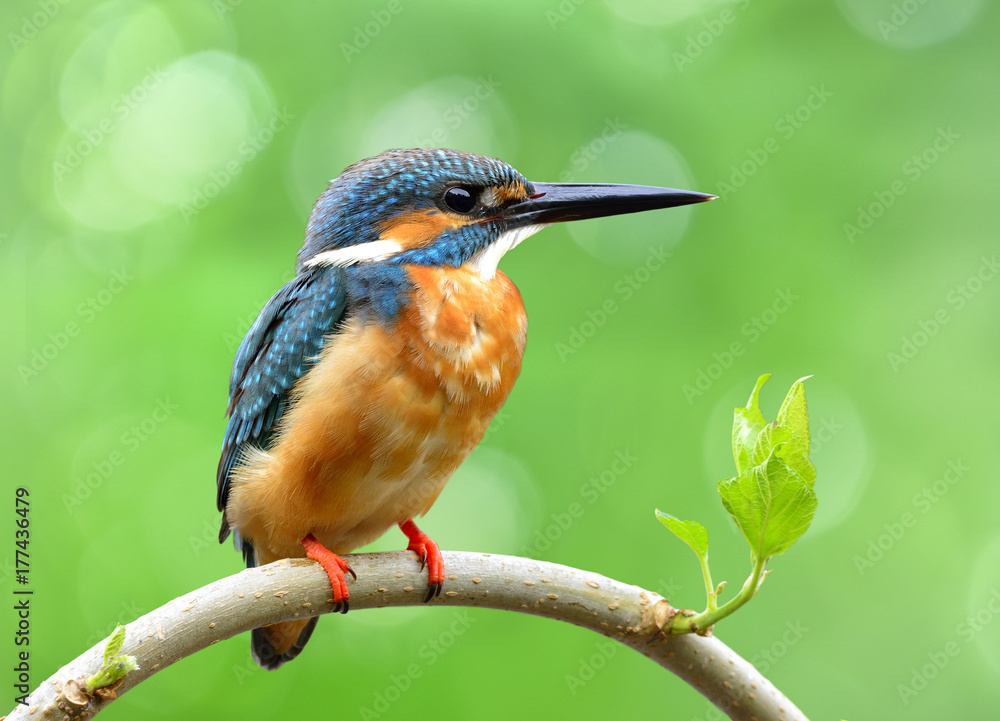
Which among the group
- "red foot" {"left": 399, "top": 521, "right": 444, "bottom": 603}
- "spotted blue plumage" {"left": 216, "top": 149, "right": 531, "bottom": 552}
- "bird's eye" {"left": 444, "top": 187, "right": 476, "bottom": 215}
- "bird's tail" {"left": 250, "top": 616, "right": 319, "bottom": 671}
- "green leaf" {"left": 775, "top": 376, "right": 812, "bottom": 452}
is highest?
"green leaf" {"left": 775, "top": 376, "right": 812, "bottom": 452}

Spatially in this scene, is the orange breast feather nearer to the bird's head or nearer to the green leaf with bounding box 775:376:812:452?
the bird's head

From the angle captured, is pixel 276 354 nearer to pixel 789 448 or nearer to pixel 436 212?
pixel 436 212

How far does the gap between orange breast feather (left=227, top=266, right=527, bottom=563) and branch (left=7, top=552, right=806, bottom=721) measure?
7.4 inches

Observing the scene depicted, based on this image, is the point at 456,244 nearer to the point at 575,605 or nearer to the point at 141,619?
the point at 575,605

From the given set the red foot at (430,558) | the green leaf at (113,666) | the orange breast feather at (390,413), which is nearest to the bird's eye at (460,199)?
the orange breast feather at (390,413)

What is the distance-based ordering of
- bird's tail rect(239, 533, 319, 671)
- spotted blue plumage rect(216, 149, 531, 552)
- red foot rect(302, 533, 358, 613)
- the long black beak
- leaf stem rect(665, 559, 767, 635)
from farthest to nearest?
bird's tail rect(239, 533, 319, 671), spotted blue plumage rect(216, 149, 531, 552), the long black beak, red foot rect(302, 533, 358, 613), leaf stem rect(665, 559, 767, 635)

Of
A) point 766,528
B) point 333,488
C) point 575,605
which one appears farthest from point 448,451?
point 766,528

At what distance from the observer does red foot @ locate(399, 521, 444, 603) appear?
64.5 inches

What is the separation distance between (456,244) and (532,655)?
2389 mm

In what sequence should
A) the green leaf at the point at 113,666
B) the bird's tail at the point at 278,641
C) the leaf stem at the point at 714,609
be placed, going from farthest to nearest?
the bird's tail at the point at 278,641 → the leaf stem at the point at 714,609 → the green leaf at the point at 113,666

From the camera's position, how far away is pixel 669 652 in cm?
151

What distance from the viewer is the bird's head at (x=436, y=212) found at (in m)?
1.88

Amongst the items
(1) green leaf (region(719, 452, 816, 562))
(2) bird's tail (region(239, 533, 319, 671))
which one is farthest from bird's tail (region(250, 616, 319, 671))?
(1) green leaf (region(719, 452, 816, 562))

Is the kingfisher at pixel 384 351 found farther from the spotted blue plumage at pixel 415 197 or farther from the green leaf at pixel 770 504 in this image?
the green leaf at pixel 770 504
